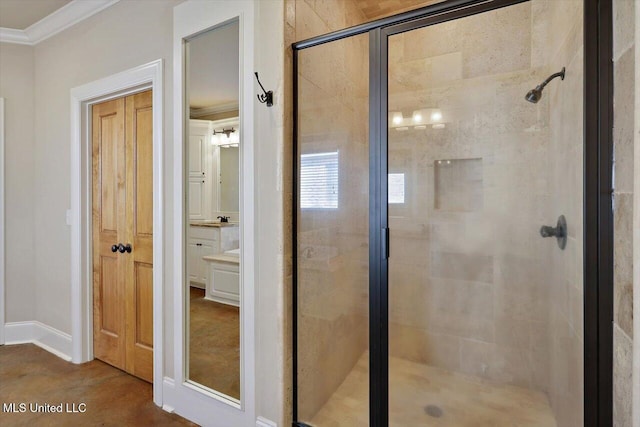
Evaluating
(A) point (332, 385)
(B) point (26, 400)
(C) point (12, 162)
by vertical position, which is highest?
(C) point (12, 162)

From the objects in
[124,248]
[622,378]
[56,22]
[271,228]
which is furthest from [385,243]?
[56,22]

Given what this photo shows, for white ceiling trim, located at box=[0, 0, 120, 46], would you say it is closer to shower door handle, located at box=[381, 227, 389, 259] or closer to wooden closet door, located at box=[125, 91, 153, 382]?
wooden closet door, located at box=[125, 91, 153, 382]

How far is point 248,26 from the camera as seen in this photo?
1.63 meters

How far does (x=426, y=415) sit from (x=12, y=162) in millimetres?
4016

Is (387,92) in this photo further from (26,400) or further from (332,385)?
(26,400)

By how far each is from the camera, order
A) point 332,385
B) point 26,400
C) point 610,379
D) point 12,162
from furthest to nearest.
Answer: point 12,162
point 26,400
point 332,385
point 610,379

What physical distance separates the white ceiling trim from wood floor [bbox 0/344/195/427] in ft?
9.18

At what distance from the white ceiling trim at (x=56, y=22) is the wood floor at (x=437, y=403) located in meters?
3.13

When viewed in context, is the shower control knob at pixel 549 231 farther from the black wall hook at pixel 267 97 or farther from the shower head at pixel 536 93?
the black wall hook at pixel 267 97

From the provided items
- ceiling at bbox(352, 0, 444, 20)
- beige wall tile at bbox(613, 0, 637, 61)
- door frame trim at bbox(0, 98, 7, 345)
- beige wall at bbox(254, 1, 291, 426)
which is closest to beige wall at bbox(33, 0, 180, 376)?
door frame trim at bbox(0, 98, 7, 345)

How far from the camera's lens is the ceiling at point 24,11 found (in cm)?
246

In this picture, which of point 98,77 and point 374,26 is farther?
point 98,77

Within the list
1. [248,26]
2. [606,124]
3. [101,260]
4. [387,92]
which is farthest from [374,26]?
[101,260]

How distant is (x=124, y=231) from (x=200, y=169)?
1.01 metres
